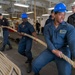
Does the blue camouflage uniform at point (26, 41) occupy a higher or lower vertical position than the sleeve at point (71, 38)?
lower

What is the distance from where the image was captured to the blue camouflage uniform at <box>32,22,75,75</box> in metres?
2.91

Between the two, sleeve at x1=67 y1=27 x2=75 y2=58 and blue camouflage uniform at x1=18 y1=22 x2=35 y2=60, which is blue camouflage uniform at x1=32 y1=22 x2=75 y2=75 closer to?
sleeve at x1=67 y1=27 x2=75 y2=58

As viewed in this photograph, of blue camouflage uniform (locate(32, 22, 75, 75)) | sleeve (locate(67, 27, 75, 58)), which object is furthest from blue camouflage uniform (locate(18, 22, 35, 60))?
sleeve (locate(67, 27, 75, 58))

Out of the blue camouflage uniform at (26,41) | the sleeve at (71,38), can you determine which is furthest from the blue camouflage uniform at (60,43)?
the blue camouflage uniform at (26,41)

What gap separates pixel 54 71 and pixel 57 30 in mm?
1820

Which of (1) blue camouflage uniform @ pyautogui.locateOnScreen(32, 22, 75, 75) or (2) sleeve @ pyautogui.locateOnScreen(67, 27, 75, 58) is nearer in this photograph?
(2) sleeve @ pyautogui.locateOnScreen(67, 27, 75, 58)

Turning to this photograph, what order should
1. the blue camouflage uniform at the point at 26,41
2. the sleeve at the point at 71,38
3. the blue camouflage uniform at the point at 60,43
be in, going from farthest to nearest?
the blue camouflage uniform at the point at 26,41 < the blue camouflage uniform at the point at 60,43 < the sleeve at the point at 71,38

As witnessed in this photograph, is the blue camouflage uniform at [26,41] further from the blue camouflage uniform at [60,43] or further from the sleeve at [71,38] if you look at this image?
the sleeve at [71,38]

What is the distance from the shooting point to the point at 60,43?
302 centimetres

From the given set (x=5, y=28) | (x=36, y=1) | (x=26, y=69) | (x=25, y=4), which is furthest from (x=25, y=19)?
(x=25, y=4)

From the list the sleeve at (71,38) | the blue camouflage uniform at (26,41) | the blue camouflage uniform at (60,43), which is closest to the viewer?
the sleeve at (71,38)

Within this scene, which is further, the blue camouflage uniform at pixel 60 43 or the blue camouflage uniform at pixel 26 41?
the blue camouflage uniform at pixel 26 41

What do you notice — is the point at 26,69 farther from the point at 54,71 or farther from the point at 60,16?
the point at 60,16

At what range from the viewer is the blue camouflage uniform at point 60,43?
2912 mm
